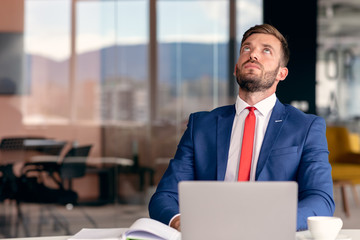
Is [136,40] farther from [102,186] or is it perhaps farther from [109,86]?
[102,186]

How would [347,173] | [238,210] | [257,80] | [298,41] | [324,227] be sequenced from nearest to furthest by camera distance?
1. [238,210]
2. [324,227]
3. [257,80]
4. [298,41]
5. [347,173]

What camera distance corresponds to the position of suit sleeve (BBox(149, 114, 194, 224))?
2.22 meters

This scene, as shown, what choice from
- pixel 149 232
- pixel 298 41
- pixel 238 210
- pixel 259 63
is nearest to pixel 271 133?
pixel 259 63

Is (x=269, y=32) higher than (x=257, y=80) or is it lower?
higher

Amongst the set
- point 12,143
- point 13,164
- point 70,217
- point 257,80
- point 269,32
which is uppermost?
point 269,32

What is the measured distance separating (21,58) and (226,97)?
224 centimetres

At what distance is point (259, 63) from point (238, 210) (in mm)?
1095

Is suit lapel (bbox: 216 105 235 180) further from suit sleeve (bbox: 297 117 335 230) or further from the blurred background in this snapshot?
the blurred background

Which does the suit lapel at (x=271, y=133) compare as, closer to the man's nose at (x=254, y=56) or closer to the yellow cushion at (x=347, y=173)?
the man's nose at (x=254, y=56)

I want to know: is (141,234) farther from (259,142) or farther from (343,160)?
(343,160)

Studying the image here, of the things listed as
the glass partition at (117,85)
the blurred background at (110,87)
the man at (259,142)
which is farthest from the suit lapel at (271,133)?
the glass partition at (117,85)

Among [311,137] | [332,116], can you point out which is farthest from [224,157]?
[332,116]

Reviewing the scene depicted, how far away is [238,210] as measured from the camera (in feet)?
4.41

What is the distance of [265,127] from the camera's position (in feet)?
7.89
